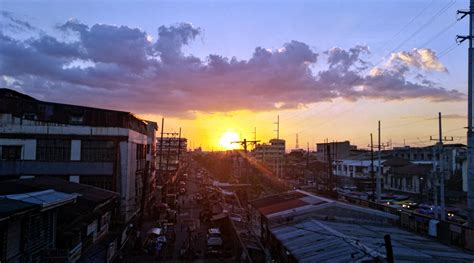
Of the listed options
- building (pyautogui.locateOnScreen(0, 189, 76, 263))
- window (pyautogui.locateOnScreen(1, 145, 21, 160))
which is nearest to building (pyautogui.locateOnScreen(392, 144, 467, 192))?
building (pyautogui.locateOnScreen(0, 189, 76, 263))

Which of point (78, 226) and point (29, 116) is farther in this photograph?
point (29, 116)

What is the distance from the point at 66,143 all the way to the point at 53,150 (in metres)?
1.13

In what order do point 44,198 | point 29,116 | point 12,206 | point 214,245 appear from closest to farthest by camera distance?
1. point 12,206
2. point 44,198
3. point 214,245
4. point 29,116

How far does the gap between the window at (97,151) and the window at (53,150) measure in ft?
4.03

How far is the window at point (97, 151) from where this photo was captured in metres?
30.6

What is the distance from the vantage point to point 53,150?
30.0 m

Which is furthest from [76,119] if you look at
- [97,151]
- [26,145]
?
[26,145]

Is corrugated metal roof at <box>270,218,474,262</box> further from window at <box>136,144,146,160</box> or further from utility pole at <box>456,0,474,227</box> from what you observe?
window at <box>136,144,146,160</box>

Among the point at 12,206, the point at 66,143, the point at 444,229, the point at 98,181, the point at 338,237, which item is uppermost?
the point at 66,143

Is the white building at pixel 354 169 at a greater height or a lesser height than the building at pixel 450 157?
lesser

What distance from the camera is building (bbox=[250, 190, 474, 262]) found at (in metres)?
12.5

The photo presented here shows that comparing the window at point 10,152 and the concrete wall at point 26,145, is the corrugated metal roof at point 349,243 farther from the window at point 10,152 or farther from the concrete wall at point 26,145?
the window at point 10,152

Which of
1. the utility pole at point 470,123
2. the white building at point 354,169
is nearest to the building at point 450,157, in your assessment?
the white building at point 354,169

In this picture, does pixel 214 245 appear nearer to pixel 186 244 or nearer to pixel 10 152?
pixel 186 244
